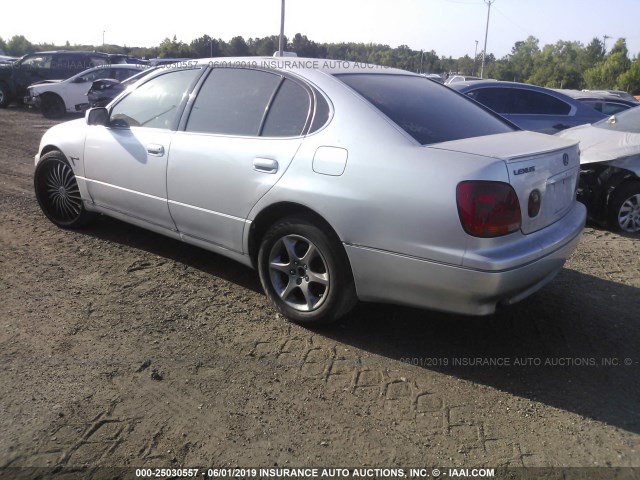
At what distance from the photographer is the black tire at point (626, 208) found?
6016mm

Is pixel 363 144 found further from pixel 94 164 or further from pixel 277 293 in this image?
pixel 94 164

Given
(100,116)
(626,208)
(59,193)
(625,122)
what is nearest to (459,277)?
(100,116)

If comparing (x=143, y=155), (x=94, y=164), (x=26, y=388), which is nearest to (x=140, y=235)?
(x=94, y=164)

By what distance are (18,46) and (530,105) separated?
2869 inches

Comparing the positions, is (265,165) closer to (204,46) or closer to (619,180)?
(619,180)

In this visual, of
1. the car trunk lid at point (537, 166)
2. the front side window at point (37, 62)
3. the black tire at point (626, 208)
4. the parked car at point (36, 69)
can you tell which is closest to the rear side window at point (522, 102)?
the black tire at point (626, 208)

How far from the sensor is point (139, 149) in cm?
452

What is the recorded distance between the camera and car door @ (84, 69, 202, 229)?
4406mm

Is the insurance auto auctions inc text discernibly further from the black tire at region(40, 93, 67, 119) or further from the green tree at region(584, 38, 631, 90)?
the green tree at region(584, 38, 631, 90)

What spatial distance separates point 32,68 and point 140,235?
16.4 metres

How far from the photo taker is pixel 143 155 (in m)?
4.48

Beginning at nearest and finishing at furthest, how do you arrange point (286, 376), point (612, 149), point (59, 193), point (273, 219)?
1. point (286, 376)
2. point (273, 219)
3. point (59, 193)
4. point (612, 149)

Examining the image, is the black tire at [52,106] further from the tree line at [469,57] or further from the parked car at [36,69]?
the tree line at [469,57]

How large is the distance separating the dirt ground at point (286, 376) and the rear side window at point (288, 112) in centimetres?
123
